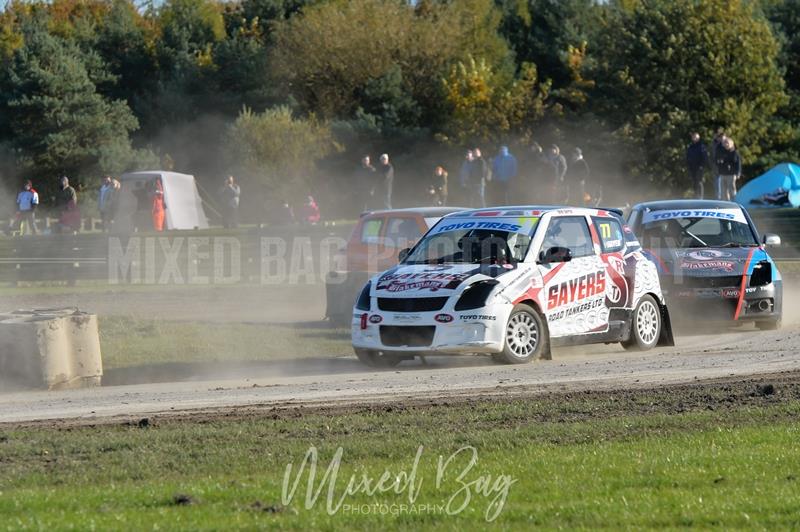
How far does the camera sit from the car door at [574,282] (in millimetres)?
13529

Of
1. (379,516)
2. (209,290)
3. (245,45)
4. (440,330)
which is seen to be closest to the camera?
(379,516)

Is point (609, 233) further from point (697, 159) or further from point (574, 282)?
point (697, 159)

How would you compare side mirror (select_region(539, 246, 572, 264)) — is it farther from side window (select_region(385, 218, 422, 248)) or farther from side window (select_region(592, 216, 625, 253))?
side window (select_region(385, 218, 422, 248))

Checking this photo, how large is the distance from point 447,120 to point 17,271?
3199 cm

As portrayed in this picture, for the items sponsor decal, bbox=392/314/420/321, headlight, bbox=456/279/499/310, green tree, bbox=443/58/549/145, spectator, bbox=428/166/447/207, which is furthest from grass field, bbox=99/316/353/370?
green tree, bbox=443/58/549/145

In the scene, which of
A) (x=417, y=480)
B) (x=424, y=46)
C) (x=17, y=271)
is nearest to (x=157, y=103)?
(x=424, y=46)

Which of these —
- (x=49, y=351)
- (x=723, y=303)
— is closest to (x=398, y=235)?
(x=723, y=303)

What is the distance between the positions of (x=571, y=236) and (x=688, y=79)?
112 ft

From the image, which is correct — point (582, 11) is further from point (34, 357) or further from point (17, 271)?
point (34, 357)

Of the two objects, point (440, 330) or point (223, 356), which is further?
point (223, 356)

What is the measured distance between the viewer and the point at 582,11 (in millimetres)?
65125

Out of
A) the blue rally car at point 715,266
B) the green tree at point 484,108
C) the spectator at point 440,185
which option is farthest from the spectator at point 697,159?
the green tree at point 484,108

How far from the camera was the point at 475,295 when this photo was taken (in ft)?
42.1

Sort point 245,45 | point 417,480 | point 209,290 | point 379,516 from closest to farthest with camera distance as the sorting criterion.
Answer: point 379,516, point 417,480, point 209,290, point 245,45
